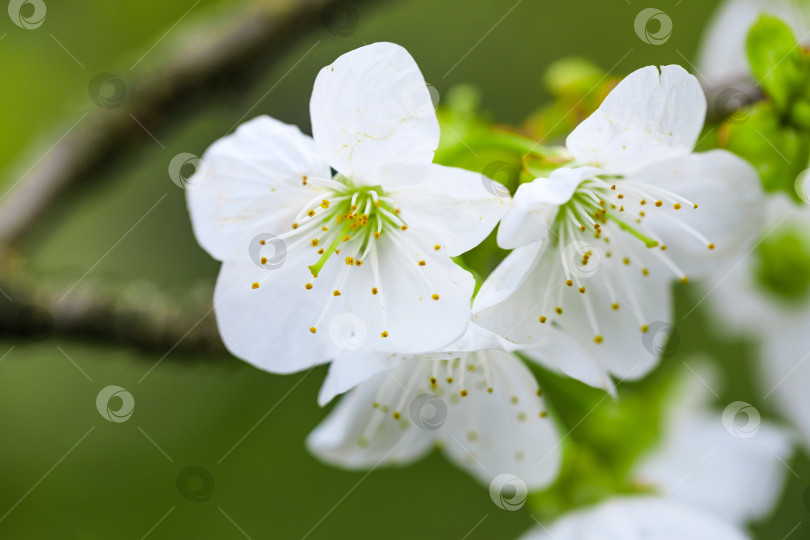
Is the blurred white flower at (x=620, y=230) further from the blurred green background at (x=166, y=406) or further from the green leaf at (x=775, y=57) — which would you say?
the blurred green background at (x=166, y=406)

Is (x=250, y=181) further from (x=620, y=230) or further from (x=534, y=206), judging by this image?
(x=620, y=230)

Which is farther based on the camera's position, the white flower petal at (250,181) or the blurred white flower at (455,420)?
the blurred white flower at (455,420)

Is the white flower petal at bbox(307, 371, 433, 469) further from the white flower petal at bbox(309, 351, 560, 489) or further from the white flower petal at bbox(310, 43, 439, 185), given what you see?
the white flower petal at bbox(310, 43, 439, 185)

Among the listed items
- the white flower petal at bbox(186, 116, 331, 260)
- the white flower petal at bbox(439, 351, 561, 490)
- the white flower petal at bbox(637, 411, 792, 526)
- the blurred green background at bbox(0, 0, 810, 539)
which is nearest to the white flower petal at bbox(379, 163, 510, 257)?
the white flower petal at bbox(186, 116, 331, 260)

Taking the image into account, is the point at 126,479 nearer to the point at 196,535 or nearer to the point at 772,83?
the point at 196,535

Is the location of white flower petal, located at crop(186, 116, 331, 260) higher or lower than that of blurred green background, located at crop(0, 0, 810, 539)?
higher

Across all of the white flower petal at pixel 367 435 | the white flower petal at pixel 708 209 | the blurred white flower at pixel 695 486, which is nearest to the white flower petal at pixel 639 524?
the blurred white flower at pixel 695 486

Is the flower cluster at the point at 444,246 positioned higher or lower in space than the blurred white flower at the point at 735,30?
higher
